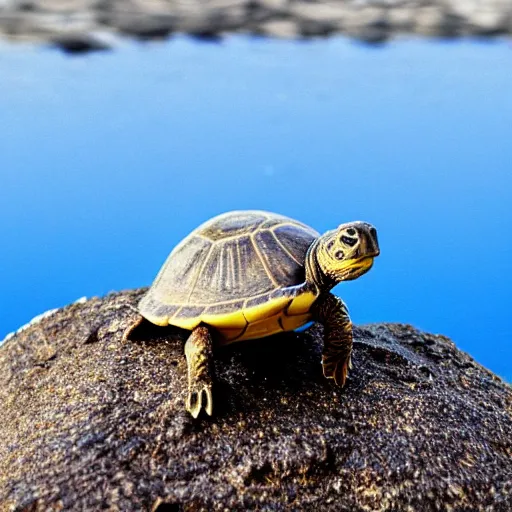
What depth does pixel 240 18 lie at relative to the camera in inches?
171

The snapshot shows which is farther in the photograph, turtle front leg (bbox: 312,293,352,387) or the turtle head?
turtle front leg (bbox: 312,293,352,387)

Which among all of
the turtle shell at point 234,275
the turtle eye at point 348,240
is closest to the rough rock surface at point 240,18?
the turtle shell at point 234,275

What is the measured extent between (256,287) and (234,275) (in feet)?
0.35

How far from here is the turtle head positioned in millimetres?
1693

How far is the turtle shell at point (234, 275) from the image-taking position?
1735mm

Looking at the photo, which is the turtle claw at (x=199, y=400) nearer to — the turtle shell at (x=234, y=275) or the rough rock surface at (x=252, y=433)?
the rough rock surface at (x=252, y=433)

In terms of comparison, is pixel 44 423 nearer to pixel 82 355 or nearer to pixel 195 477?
pixel 82 355

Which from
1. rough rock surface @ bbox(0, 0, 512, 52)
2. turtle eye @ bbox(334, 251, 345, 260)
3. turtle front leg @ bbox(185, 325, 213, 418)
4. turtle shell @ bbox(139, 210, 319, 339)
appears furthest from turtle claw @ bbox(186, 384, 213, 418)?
rough rock surface @ bbox(0, 0, 512, 52)

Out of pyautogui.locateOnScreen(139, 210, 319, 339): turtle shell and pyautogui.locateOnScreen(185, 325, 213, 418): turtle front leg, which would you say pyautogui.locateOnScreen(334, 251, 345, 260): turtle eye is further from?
pyautogui.locateOnScreen(185, 325, 213, 418): turtle front leg

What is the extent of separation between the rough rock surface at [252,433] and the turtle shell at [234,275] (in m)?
0.23

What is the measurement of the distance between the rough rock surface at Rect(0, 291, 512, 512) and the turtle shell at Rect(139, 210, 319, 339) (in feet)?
0.75

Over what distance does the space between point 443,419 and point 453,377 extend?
0.42 m

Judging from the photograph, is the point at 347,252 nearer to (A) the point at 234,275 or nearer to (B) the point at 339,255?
(B) the point at 339,255

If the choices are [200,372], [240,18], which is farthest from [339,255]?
[240,18]
